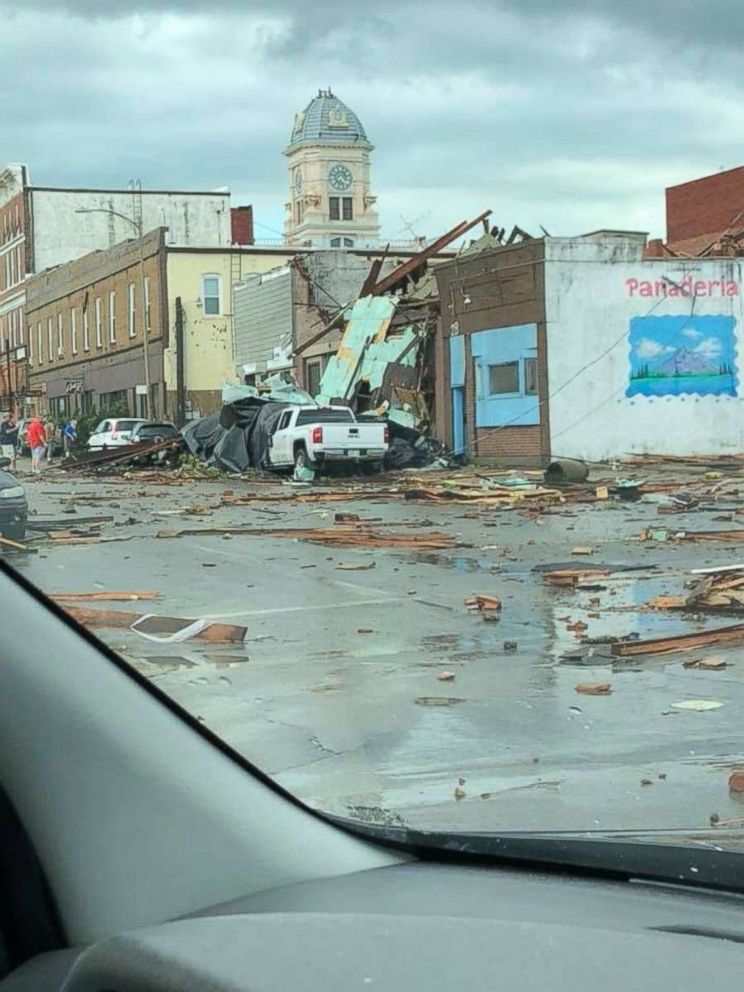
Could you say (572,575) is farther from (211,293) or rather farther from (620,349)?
(211,293)

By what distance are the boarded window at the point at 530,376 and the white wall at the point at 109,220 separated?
49.4 meters

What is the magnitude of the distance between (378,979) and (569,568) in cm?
1282

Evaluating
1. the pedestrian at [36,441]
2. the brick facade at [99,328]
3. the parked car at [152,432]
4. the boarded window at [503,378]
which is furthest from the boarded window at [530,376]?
the brick facade at [99,328]

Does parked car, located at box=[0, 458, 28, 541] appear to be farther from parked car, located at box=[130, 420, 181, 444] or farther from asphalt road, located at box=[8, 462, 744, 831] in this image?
parked car, located at box=[130, 420, 181, 444]

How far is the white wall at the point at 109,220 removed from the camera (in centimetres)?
8294

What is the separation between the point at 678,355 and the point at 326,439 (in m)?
9.69

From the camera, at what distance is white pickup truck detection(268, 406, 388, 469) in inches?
1276

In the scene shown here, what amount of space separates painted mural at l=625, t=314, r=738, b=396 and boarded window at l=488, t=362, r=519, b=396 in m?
2.91

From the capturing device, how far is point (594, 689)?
8.17 m

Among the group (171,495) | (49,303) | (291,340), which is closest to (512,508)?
(171,495)

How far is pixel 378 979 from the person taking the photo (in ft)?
5.09

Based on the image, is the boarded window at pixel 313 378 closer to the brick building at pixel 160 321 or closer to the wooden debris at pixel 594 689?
the brick building at pixel 160 321

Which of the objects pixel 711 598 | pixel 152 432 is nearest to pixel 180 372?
pixel 152 432

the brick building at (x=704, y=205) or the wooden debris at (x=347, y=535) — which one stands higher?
the brick building at (x=704, y=205)
